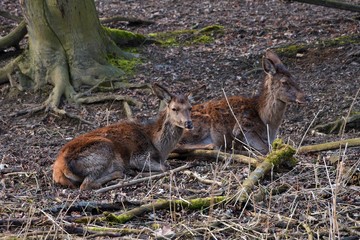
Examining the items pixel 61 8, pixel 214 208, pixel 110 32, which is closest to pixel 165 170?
pixel 214 208

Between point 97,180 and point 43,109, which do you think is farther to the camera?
point 43,109

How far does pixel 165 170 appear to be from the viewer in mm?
9367

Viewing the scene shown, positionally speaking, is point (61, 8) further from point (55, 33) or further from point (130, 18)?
point (130, 18)

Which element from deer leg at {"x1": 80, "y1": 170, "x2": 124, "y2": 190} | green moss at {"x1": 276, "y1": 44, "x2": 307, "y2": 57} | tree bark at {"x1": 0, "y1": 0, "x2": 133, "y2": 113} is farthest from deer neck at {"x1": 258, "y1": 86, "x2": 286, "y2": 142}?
green moss at {"x1": 276, "y1": 44, "x2": 307, "y2": 57}

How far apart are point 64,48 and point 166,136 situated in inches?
153

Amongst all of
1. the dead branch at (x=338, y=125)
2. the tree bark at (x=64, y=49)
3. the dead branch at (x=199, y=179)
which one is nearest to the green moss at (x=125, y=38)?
the tree bark at (x=64, y=49)


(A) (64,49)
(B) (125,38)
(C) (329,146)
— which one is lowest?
(B) (125,38)

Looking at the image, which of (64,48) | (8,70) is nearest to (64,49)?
(64,48)

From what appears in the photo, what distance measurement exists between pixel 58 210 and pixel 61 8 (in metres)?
5.98

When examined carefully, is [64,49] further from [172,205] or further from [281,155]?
[172,205]

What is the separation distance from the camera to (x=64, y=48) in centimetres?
1319

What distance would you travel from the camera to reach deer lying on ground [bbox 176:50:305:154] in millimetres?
10383

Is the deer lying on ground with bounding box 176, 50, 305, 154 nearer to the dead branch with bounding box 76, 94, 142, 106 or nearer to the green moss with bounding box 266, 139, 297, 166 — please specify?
the green moss with bounding box 266, 139, 297, 166

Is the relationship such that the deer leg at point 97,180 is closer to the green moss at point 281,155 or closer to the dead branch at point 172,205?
the dead branch at point 172,205
